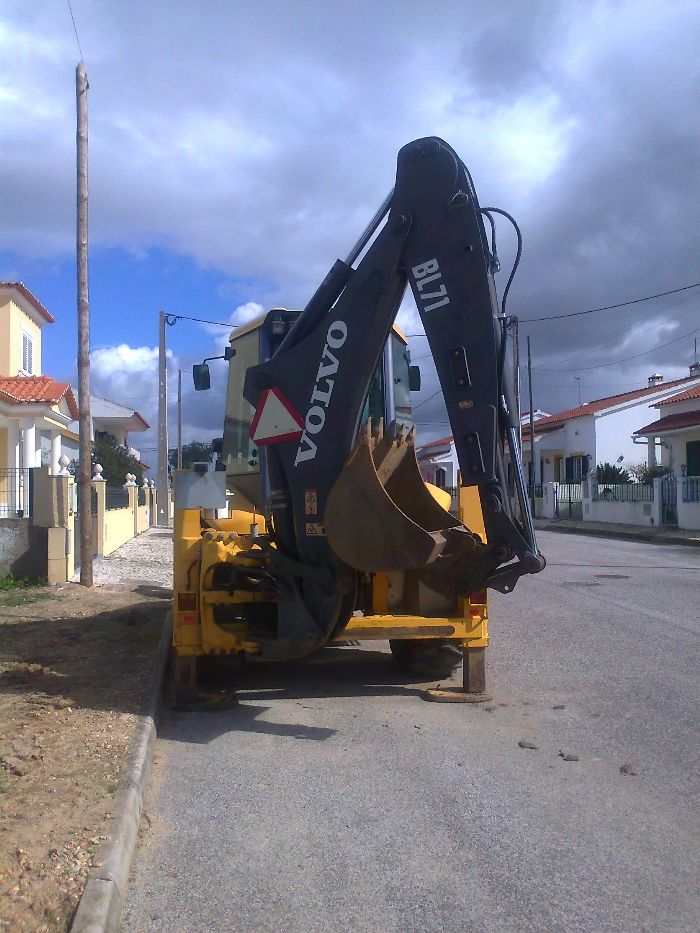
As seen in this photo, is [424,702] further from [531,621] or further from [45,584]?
[45,584]

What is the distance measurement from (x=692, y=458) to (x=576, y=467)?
16848mm

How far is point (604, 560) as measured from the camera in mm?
20031

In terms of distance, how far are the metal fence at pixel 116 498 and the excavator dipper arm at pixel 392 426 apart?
46.0 ft

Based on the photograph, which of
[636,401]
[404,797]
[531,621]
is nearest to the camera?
[404,797]

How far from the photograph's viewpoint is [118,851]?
3.92 meters

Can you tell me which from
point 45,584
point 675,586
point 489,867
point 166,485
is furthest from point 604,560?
point 166,485

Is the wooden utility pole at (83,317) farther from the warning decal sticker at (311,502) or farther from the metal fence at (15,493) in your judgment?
the warning decal sticker at (311,502)

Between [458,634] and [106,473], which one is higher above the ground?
[106,473]

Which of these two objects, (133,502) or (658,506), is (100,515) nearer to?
(133,502)

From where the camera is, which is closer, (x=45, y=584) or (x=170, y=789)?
(x=170, y=789)

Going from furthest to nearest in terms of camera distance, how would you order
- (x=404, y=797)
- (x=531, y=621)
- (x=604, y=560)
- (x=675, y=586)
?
(x=604, y=560), (x=675, y=586), (x=531, y=621), (x=404, y=797)

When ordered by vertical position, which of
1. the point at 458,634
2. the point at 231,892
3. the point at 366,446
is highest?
the point at 366,446

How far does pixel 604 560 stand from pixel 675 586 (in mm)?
5222

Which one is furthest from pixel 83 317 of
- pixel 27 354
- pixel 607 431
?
pixel 607 431
